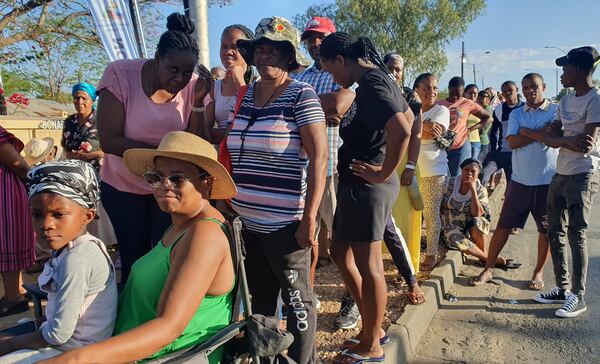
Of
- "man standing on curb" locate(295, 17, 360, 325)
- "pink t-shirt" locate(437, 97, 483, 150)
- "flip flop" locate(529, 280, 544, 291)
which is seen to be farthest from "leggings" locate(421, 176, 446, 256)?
"man standing on curb" locate(295, 17, 360, 325)

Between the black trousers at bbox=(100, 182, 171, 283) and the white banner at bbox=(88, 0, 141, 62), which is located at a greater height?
the white banner at bbox=(88, 0, 141, 62)

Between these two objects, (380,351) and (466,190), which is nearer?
(380,351)

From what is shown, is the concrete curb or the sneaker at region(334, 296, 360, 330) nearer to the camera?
the concrete curb

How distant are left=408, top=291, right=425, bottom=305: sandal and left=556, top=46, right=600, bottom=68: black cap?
2.20 m

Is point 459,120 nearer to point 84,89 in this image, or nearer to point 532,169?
point 532,169

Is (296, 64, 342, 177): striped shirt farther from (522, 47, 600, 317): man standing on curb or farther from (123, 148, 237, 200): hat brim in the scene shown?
(522, 47, 600, 317): man standing on curb

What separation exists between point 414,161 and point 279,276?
2.08 metres

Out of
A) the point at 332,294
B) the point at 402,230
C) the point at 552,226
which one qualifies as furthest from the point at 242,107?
the point at 552,226

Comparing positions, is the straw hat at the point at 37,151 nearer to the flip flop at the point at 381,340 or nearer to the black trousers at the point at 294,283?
the black trousers at the point at 294,283

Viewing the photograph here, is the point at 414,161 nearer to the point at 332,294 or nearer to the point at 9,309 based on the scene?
the point at 332,294

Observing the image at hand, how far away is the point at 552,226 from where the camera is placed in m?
4.28

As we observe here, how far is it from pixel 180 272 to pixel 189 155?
45 cm

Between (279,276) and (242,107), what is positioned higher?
(242,107)

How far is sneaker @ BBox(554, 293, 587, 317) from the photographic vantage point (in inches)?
162
